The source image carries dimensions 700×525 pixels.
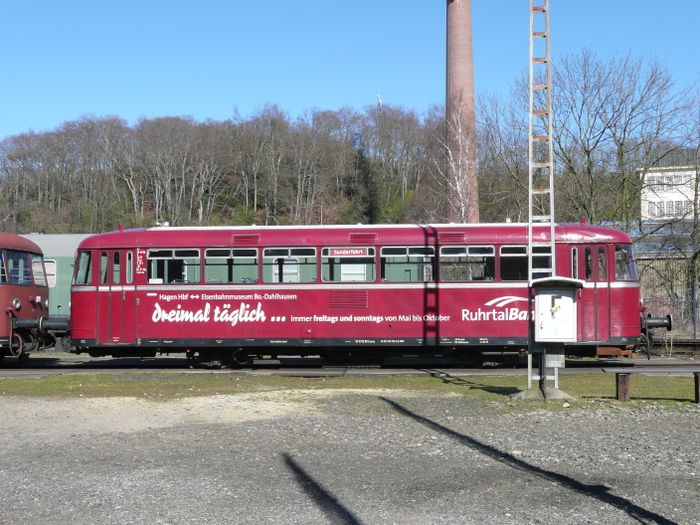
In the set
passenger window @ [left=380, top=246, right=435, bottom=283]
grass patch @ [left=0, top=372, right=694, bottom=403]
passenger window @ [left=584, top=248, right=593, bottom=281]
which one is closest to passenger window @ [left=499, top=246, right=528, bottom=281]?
passenger window @ [left=584, top=248, right=593, bottom=281]

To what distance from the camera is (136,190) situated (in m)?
77.8

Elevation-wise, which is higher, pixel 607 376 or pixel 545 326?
pixel 545 326

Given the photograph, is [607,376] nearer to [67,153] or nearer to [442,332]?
[442,332]

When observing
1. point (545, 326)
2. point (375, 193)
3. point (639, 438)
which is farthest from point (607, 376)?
point (375, 193)

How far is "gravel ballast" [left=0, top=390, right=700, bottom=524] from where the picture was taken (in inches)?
255

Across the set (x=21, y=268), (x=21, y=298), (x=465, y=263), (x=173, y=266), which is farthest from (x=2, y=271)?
(x=465, y=263)

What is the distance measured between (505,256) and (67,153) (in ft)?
221

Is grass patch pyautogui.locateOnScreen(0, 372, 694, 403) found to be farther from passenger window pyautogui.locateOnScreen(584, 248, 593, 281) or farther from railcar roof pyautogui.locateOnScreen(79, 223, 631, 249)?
railcar roof pyautogui.locateOnScreen(79, 223, 631, 249)

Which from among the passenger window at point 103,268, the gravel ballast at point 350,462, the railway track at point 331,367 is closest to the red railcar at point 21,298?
the railway track at point 331,367

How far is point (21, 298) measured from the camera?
66.7 feet

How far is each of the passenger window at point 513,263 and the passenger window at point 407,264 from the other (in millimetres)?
1655

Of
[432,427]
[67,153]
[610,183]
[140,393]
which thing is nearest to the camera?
[432,427]

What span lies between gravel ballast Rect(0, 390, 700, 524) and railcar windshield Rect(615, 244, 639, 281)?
6.78 metres

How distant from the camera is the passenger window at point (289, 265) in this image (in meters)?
18.8
